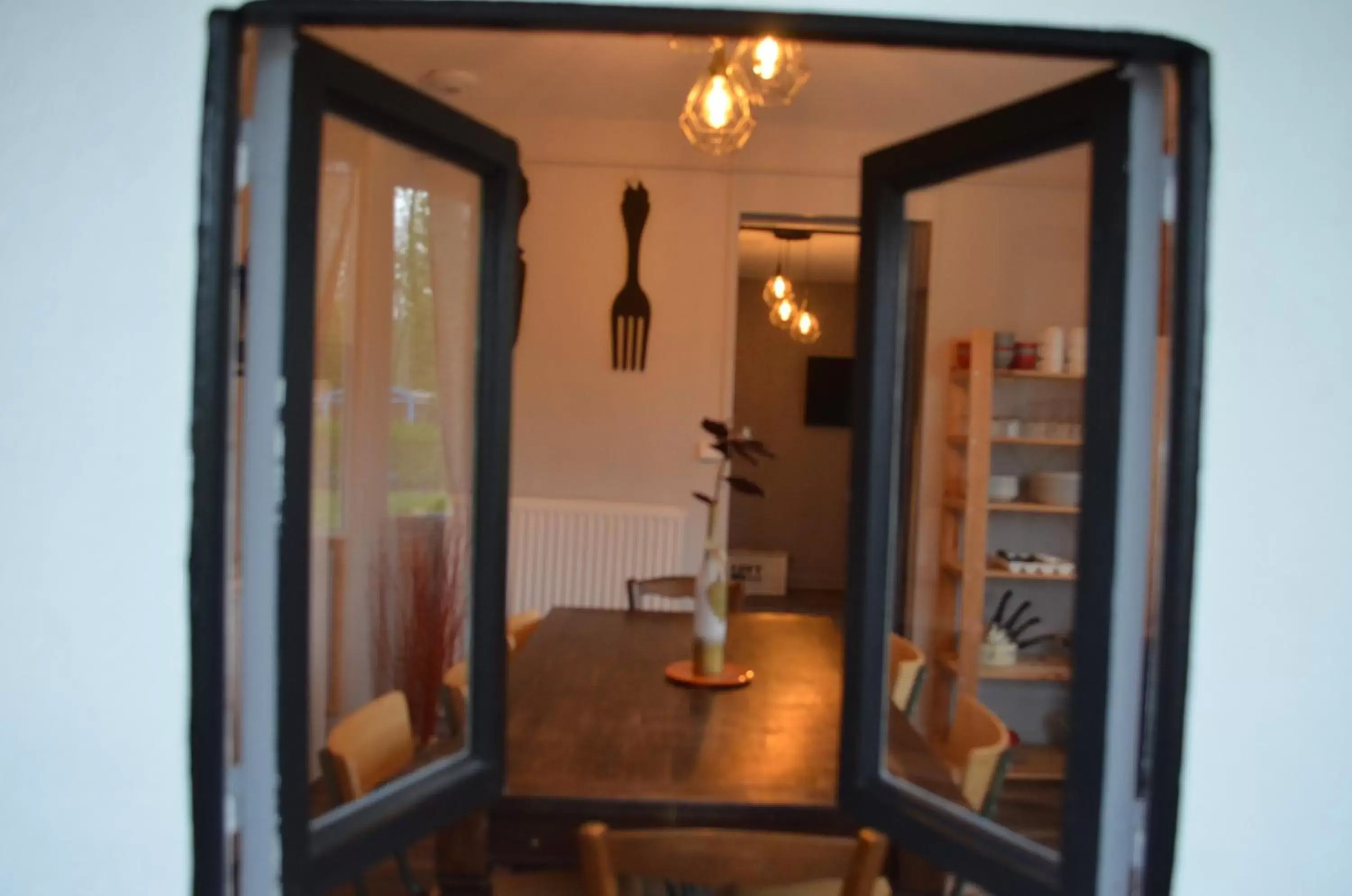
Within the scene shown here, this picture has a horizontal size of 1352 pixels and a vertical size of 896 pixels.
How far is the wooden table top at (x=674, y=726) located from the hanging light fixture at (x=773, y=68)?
4.97ft

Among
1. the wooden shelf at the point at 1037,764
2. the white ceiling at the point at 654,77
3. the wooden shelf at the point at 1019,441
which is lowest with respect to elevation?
the wooden shelf at the point at 1037,764

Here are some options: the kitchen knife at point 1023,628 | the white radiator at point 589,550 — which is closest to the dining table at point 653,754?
the kitchen knife at point 1023,628

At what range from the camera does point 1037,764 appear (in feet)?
6.12

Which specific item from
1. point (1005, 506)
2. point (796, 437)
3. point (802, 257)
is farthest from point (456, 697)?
point (796, 437)

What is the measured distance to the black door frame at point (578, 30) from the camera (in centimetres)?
135

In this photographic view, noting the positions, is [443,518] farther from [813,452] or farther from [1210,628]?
[813,452]

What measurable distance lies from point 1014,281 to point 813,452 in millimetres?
4143

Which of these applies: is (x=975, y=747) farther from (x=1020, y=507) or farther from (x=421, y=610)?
(x=1020, y=507)

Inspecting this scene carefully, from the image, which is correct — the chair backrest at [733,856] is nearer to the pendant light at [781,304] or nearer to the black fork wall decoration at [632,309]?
the black fork wall decoration at [632,309]

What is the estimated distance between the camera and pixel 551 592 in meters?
5.05

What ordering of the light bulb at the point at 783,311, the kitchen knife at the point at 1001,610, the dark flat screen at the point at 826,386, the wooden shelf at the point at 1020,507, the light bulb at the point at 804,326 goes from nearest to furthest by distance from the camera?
the kitchen knife at the point at 1001,610 < the wooden shelf at the point at 1020,507 < the light bulb at the point at 783,311 < the light bulb at the point at 804,326 < the dark flat screen at the point at 826,386

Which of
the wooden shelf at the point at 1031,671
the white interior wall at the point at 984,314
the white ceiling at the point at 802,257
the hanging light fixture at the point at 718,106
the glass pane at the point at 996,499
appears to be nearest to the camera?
the wooden shelf at the point at 1031,671

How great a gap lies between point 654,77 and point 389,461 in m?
2.64

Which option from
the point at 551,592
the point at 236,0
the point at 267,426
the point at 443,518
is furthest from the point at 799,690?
the point at 551,592
